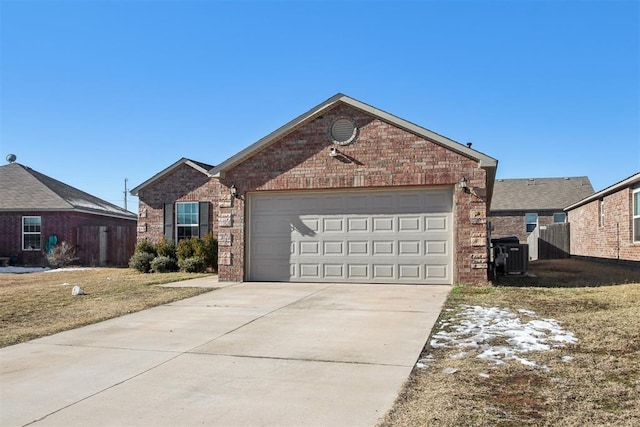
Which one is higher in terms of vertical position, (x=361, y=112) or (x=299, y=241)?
(x=361, y=112)

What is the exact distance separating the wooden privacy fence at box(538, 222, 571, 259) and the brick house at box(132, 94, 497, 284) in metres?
16.8

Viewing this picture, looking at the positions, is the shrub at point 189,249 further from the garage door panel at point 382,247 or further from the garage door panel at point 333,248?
the garage door panel at point 382,247

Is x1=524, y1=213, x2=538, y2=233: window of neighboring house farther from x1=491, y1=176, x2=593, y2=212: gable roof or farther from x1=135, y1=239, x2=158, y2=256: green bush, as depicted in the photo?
x1=135, y1=239, x2=158, y2=256: green bush

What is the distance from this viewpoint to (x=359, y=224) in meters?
13.1

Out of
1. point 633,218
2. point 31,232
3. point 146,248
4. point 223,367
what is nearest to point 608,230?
point 633,218

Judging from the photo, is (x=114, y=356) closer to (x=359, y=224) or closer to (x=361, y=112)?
(x=359, y=224)

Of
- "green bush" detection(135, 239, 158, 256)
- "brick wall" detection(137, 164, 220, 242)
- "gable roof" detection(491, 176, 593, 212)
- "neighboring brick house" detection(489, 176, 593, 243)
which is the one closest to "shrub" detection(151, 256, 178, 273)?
"green bush" detection(135, 239, 158, 256)

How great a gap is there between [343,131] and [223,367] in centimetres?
853

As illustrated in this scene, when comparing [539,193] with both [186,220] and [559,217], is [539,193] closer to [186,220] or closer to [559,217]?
[559,217]

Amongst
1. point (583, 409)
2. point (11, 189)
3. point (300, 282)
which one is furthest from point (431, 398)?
point (11, 189)

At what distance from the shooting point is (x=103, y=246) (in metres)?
23.4

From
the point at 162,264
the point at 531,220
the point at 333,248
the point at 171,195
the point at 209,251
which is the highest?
the point at 171,195

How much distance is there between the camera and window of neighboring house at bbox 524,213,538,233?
34.3 meters

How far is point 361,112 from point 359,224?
2.91 m
